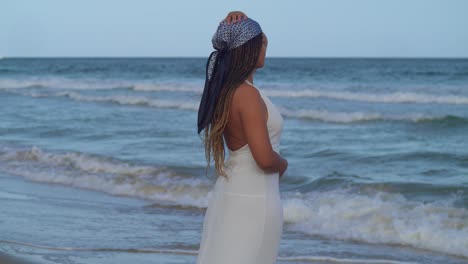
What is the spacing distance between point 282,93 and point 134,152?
47.2 ft

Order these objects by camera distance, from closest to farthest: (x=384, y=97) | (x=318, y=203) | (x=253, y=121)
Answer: (x=253, y=121)
(x=318, y=203)
(x=384, y=97)

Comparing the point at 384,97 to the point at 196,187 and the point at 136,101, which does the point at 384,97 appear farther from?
the point at 196,187

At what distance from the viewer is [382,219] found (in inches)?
288

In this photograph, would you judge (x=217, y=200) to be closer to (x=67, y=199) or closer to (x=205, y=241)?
(x=205, y=241)

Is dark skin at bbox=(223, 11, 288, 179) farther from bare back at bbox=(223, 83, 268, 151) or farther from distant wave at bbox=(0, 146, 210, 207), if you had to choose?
distant wave at bbox=(0, 146, 210, 207)

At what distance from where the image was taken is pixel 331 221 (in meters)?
7.40

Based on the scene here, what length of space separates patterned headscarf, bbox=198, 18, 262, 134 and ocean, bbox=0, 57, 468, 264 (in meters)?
3.04

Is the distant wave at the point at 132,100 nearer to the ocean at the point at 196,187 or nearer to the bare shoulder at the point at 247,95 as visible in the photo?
the ocean at the point at 196,187

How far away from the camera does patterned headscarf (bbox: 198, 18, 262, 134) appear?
2.87m

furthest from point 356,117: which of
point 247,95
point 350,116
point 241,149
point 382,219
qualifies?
point 247,95

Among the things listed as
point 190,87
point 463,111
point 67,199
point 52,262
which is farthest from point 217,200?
point 190,87

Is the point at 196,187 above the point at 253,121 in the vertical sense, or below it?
below

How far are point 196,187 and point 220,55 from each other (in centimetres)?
635

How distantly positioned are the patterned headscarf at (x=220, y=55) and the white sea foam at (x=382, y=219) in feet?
13.4
